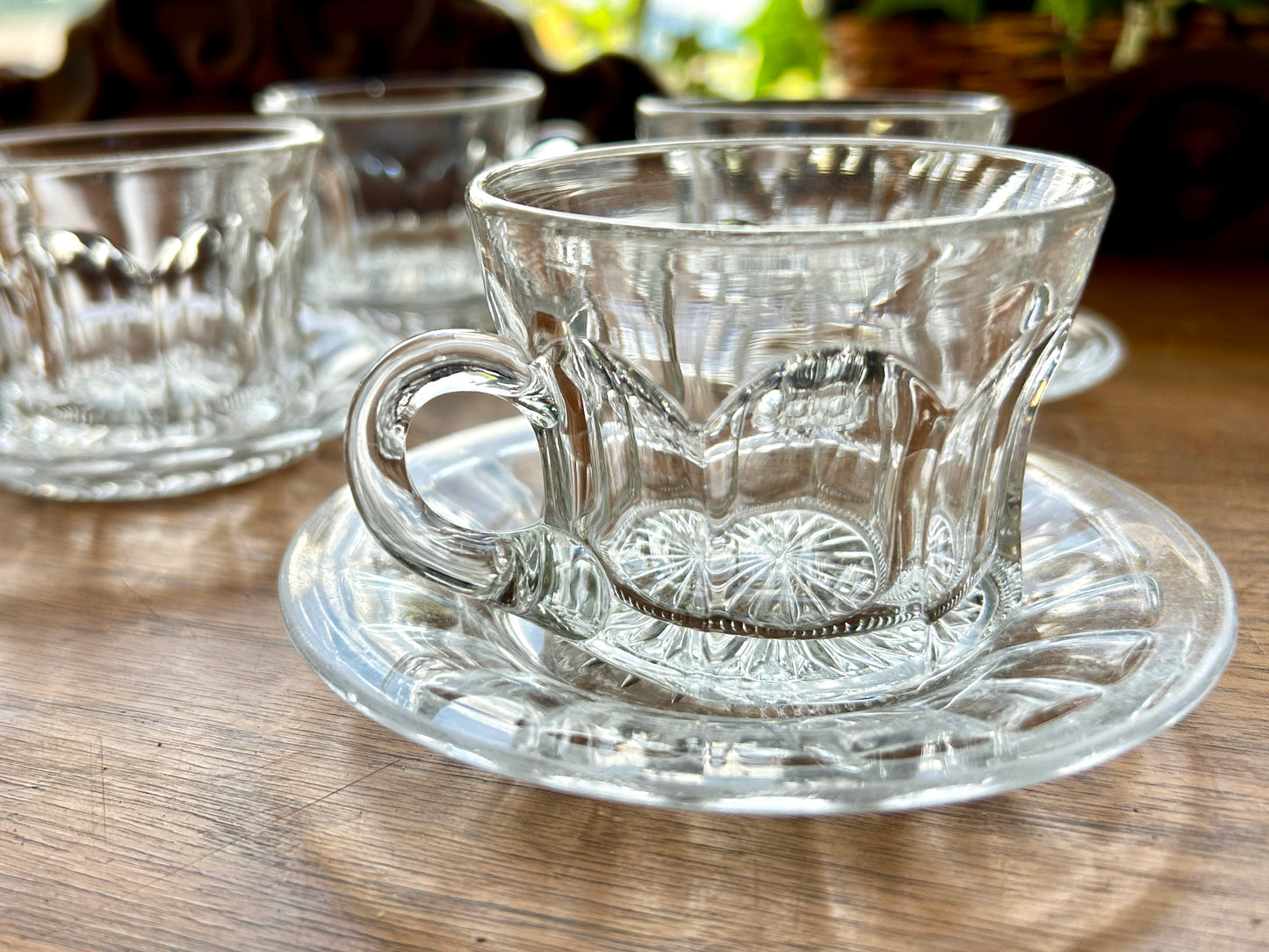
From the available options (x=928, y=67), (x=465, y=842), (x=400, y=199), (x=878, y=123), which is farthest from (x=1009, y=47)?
(x=465, y=842)

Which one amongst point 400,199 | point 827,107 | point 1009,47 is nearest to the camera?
point 827,107

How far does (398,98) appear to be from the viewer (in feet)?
3.09

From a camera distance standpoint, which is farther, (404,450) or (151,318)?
(151,318)

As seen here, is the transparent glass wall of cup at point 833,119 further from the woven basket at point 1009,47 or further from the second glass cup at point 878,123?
the woven basket at point 1009,47

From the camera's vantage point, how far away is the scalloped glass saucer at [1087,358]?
2.06 ft

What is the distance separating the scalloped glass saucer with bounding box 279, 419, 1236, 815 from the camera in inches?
10.8

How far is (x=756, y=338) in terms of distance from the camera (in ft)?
1.07

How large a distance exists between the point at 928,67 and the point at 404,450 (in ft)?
2.84

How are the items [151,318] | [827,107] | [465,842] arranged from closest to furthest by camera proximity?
1. [465,842]
2. [151,318]
3. [827,107]

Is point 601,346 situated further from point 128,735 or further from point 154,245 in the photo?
point 154,245

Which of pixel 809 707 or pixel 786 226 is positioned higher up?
pixel 786 226

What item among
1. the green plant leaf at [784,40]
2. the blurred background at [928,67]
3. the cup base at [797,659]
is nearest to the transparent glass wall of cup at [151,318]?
the cup base at [797,659]

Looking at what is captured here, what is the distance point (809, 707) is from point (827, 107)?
500mm

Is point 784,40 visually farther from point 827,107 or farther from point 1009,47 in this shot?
point 827,107
